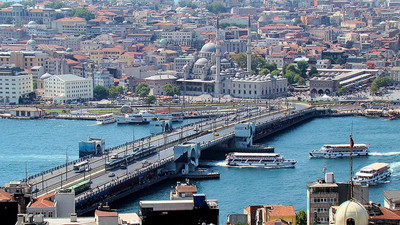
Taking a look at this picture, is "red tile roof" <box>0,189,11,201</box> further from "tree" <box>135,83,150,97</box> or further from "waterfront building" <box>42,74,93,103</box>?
"tree" <box>135,83,150,97</box>

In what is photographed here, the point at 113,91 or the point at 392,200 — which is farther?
the point at 113,91

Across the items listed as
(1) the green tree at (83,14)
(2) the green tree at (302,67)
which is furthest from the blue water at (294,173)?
(1) the green tree at (83,14)

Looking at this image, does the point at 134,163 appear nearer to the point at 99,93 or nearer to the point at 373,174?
the point at 373,174

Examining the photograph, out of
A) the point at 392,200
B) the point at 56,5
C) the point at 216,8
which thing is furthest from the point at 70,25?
the point at 392,200

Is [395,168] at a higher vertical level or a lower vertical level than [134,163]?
lower

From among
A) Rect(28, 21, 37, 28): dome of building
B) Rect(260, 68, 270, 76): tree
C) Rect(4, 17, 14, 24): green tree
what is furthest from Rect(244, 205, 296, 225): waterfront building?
Rect(4, 17, 14, 24): green tree

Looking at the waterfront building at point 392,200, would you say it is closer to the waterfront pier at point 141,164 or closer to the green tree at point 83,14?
the waterfront pier at point 141,164

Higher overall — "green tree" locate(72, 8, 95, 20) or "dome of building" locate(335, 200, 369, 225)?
"dome of building" locate(335, 200, 369, 225)

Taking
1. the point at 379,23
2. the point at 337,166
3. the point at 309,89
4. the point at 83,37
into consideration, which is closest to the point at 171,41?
the point at 83,37
